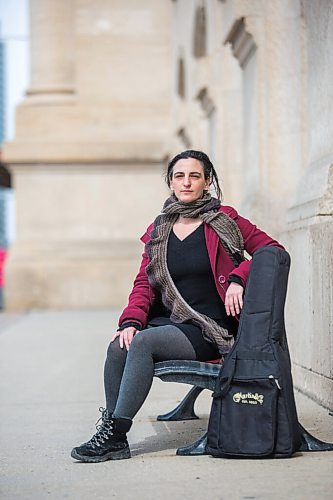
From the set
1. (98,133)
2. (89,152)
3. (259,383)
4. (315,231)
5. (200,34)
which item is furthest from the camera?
(98,133)

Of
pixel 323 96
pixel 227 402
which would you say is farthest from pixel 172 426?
pixel 323 96

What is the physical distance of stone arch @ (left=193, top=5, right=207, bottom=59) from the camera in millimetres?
13797

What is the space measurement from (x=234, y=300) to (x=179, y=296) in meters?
0.33

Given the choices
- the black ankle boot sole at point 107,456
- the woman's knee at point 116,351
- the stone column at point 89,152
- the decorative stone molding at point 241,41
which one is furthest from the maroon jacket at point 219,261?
the stone column at point 89,152

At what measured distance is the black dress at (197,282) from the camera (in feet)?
16.7

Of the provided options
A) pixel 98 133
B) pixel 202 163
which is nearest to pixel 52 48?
pixel 98 133

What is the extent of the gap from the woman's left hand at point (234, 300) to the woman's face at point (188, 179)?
0.56 meters

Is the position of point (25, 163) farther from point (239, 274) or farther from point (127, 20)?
point (239, 274)

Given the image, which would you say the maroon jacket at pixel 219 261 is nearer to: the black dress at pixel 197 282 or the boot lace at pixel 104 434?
the black dress at pixel 197 282

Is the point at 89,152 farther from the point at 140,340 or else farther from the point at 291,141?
the point at 140,340

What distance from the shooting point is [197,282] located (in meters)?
5.14

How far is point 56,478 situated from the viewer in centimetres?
461

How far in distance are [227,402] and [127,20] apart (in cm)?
1334

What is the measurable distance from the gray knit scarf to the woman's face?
3 centimetres
